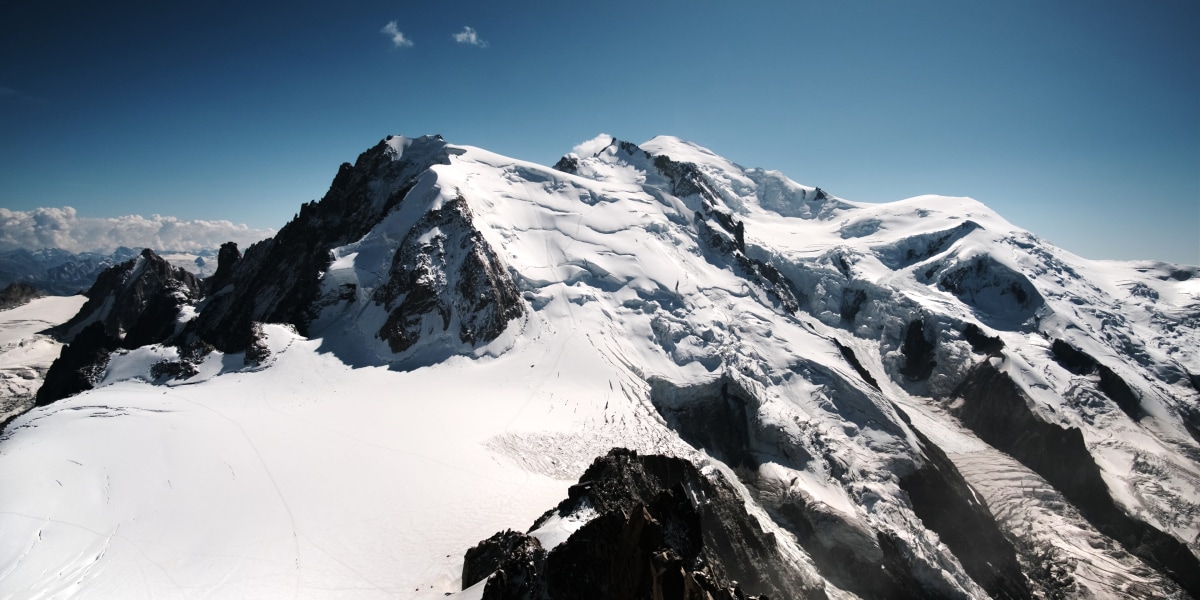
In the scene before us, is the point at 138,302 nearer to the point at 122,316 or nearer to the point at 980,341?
the point at 122,316

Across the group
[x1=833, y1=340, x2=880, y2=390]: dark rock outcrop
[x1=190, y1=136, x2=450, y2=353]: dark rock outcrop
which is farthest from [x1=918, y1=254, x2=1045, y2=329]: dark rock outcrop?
[x1=190, y1=136, x2=450, y2=353]: dark rock outcrop

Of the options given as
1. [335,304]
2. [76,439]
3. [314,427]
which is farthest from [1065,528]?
[76,439]

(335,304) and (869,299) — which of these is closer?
(335,304)

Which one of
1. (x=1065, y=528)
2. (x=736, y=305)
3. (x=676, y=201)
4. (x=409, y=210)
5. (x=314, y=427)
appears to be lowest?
(x=1065, y=528)

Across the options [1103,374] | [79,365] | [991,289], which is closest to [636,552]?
[79,365]

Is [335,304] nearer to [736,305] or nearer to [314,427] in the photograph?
[314,427]

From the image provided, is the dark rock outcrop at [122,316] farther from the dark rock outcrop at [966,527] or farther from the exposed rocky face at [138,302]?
the dark rock outcrop at [966,527]

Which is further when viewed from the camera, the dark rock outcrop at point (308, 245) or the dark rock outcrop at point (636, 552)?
the dark rock outcrop at point (308, 245)

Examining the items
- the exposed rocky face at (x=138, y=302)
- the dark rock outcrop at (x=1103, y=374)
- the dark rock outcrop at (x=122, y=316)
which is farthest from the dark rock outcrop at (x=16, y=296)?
the dark rock outcrop at (x=1103, y=374)
